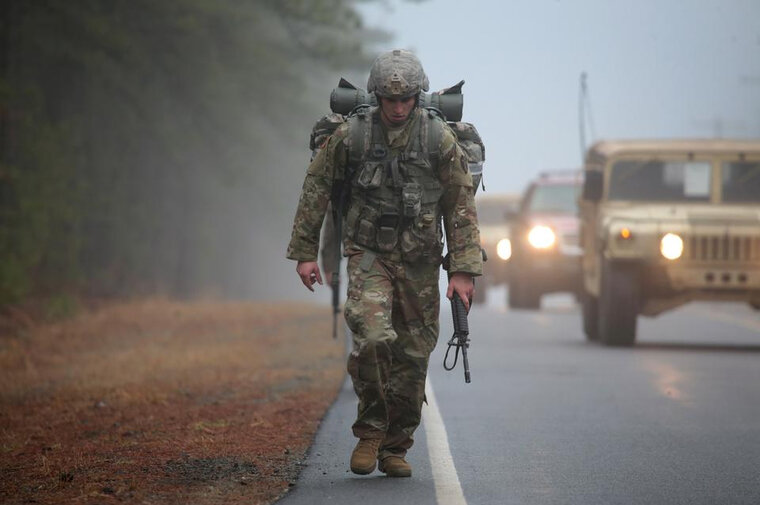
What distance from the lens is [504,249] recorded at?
26.4m

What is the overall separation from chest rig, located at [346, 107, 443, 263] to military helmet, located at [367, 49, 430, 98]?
7.8 inches

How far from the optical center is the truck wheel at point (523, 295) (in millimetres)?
24752

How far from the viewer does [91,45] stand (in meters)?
26.7

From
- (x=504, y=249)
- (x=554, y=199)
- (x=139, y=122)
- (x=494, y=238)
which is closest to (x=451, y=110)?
(x=554, y=199)

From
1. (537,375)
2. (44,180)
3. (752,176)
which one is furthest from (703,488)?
(44,180)

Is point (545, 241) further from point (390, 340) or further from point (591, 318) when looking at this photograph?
point (390, 340)

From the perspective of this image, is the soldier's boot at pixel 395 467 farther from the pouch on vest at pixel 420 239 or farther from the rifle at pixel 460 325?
the pouch on vest at pixel 420 239

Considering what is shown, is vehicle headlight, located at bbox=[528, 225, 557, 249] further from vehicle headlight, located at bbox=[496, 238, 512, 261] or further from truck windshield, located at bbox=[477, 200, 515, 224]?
truck windshield, located at bbox=[477, 200, 515, 224]

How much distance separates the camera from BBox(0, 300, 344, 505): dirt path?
25.1ft

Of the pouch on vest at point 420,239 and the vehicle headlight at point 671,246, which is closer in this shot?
the pouch on vest at point 420,239

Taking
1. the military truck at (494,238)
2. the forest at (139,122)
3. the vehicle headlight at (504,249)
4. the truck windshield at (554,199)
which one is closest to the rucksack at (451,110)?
the forest at (139,122)

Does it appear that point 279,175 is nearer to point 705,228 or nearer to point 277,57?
point 277,57

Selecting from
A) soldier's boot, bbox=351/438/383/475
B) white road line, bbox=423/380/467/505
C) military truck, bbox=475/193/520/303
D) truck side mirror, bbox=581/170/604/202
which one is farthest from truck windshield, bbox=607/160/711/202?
soldier's boot, bbox=351/438/383/475

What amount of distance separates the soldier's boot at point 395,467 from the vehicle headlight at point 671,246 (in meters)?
8.77
